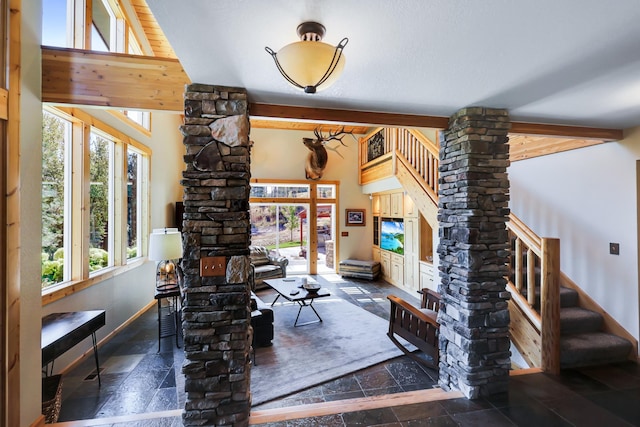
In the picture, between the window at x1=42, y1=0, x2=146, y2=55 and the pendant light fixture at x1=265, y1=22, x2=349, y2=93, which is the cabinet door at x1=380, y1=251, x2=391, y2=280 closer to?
the pendant light fixture at x1=265, y1=22, x2=349, y2=93

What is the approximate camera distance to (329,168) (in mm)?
8344

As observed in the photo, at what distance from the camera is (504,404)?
2.30 m

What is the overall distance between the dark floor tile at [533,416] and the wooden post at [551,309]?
65 cm

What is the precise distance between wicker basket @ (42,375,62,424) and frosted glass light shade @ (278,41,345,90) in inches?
112

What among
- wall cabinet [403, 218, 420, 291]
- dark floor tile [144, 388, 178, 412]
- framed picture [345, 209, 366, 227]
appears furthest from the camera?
framed picture [345, 209, 366, 227]

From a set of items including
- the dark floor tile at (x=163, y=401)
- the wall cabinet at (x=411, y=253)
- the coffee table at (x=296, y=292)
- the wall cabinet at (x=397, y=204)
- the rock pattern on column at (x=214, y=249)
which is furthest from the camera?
the wall cabinet at (x=397, y=204)

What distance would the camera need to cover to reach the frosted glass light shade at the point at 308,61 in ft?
4.41

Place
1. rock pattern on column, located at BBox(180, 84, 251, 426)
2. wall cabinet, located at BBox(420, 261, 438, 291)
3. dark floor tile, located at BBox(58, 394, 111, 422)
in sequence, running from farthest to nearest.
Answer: wall cabinet, located at BBox(420, 261, 438, 291) → dark floor tile, located at BBox(58, 394, 111, 422) → rock pattern on column, located at BBox(180, 84, 251, 426)

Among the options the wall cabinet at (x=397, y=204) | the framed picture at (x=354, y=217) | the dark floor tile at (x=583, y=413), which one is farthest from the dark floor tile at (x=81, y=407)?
the framed picture at (x=354, y=217)

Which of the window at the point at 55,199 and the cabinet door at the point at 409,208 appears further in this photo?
the cabinet door at the point at 409,208

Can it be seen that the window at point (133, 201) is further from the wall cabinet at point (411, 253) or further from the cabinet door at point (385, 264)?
the cabinet door at point (385, 264)

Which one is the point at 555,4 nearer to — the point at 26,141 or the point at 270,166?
the point at 26,141

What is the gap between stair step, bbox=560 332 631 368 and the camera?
2.87 meters

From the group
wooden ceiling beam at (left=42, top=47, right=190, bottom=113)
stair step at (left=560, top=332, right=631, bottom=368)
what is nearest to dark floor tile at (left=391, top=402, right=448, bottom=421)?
stair step at (left=560, top=332, right=631, bottom=368)
